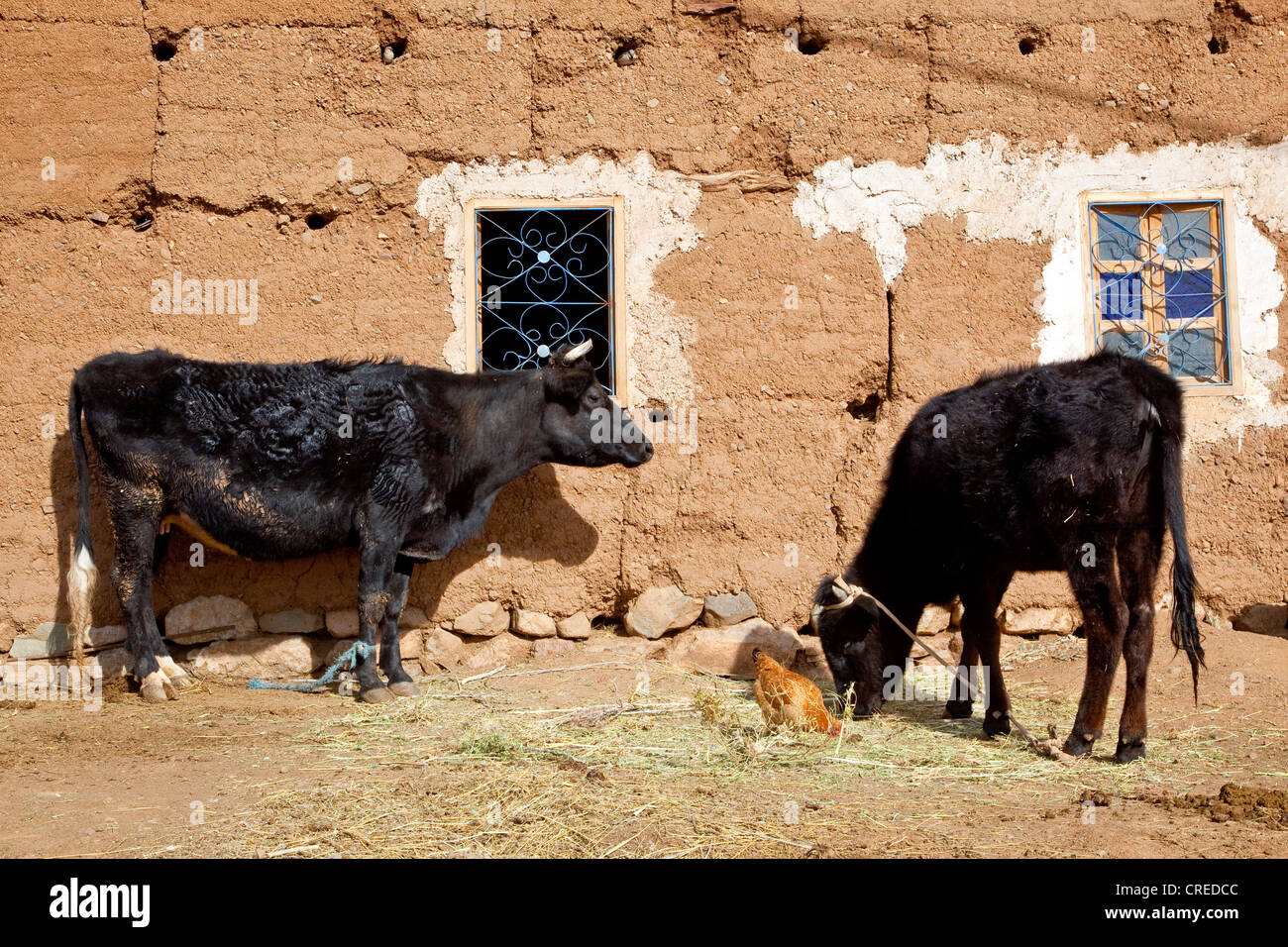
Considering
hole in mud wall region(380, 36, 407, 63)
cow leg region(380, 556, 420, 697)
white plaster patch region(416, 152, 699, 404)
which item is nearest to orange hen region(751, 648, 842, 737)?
cow leg region(380, 556, 420, 697)

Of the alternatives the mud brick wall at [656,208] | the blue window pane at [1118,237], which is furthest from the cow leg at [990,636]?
the blue window pane at [1118,237]

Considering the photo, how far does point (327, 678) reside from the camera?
6195 mm

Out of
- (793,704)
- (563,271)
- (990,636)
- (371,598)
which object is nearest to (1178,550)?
(990,636)

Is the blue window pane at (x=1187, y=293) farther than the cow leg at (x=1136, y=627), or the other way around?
the blue window pane at (x=1187, y=293)

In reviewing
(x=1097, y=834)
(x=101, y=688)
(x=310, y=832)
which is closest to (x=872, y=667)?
(x=1097, y=834)

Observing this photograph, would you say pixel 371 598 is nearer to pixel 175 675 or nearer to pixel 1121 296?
pixel 175 675

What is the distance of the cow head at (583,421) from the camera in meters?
6.64

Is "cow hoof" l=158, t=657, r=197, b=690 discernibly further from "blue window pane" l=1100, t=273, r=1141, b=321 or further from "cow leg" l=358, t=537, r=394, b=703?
"blue window pane" l=1100, t=273, r=1141, b=321

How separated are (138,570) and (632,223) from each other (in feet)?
11.7

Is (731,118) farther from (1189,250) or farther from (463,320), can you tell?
(1189,250)

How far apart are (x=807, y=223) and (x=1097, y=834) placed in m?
4.31

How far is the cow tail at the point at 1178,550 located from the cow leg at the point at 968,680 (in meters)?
1.05

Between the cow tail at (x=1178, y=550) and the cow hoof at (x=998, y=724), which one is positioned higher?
the cow tail at (x=1178, y=550)

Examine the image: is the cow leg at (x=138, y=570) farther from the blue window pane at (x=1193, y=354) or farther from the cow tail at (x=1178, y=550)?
the blue window pane at (x=1193, y=354)
